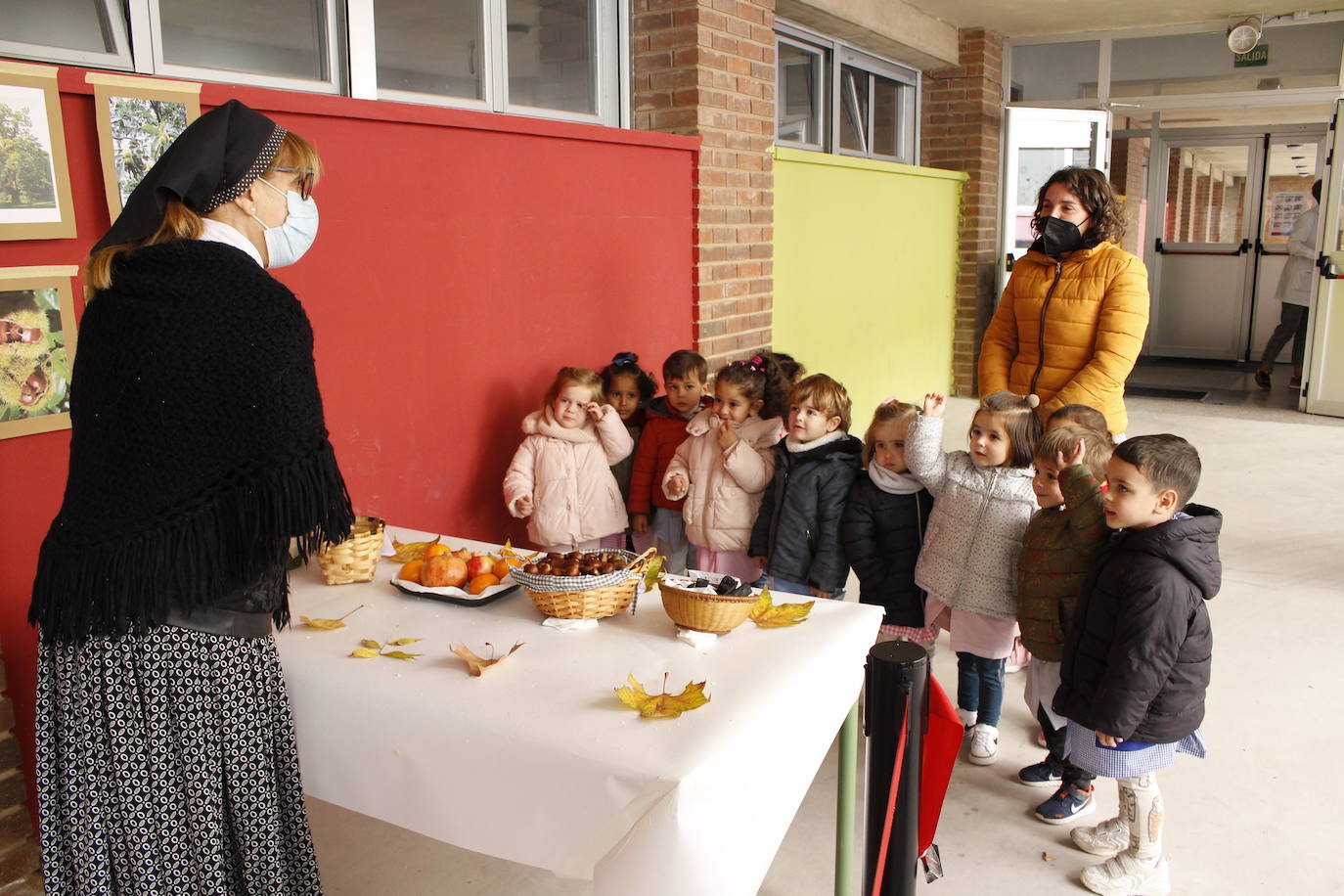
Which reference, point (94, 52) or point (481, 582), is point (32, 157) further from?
point (481, 582)

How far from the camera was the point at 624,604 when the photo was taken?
7.10 ft

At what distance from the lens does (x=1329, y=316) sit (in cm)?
813

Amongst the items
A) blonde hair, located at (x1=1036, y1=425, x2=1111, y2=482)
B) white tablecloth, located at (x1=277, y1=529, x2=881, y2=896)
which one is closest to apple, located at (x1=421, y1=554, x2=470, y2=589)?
white tablecloth, located at (x1=277, y1=529, x2=881, y2=896)

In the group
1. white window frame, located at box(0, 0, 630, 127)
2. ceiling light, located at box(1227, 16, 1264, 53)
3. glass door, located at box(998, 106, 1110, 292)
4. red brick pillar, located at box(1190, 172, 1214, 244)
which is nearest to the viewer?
white window frame, located at box(0, 0, 630, 127)

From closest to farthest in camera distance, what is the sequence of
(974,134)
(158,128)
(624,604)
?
(624,604)
(158,128)
(974,134)

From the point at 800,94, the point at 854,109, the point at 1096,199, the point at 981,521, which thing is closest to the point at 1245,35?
the point at 854,109

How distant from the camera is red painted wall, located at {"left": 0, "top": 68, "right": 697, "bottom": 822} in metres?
2.62

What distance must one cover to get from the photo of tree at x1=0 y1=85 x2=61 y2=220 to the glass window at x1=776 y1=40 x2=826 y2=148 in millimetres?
4815

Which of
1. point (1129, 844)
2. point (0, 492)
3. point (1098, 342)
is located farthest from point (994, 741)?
point (0, 492)

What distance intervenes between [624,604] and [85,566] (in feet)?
3.25

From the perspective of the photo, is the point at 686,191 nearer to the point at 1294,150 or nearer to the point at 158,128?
the point at 158,128

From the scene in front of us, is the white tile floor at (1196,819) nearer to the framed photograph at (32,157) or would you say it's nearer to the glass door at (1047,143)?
the framed photograph at (32,157)

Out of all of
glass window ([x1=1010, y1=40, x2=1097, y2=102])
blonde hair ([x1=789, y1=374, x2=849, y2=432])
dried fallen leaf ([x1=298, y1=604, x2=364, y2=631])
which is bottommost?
dried fallen leaf ([x1=298, y1=604, x2=364, y2=631])

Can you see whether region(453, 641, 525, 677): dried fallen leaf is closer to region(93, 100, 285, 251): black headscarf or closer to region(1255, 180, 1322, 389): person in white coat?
region(93, 100, 285, 251): black headscarf
